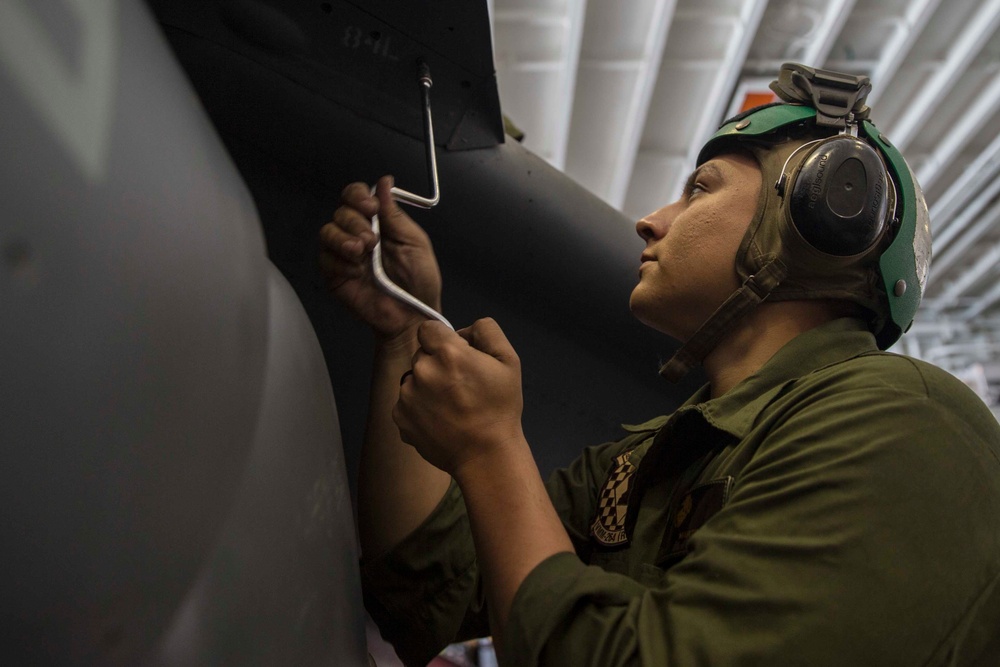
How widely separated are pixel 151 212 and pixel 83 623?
0.23m

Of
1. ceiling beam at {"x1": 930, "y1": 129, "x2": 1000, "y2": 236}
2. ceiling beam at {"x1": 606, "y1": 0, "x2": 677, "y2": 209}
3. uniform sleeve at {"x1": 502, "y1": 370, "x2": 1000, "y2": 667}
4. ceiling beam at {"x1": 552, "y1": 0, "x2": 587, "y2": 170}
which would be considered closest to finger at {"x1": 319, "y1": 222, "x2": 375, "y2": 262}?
uniform sleeve at {"x1": 502, "y1": 370, "x2": 1000, "y2": 667}

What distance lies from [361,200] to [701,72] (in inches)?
121

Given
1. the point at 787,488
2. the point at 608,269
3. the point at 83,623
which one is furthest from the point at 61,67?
the point at 608,269

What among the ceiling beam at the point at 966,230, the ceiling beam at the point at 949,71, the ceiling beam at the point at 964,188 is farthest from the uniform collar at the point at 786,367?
the ceiling beam at the point at 966,230

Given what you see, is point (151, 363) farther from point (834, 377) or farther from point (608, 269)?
point (608, 269)

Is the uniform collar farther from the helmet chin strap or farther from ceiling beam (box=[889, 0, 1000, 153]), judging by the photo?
ceiling beam (box=[889, 0, 1000, 153])

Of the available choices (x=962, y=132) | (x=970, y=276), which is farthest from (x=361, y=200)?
(x=970, y=276)

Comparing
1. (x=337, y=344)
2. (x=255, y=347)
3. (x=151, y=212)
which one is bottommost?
(x=337, y=344)

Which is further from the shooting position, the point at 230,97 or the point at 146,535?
the point at 230,97

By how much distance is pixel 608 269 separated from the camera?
126 centimetres

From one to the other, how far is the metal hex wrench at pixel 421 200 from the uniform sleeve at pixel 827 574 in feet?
1.05

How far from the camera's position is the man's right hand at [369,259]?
891 millimetres

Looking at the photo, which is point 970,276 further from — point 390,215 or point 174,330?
point 174,330

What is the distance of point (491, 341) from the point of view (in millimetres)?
726
